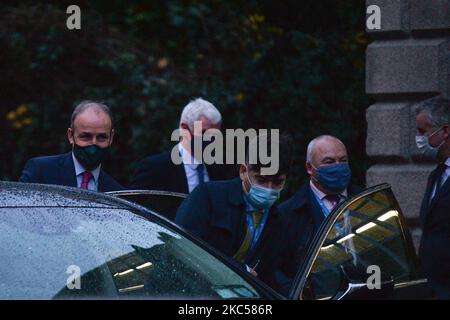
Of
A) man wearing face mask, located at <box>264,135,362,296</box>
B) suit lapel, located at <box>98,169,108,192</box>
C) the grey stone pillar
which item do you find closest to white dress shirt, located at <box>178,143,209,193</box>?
suit lapel, located at <box>98,169,108,192</box>

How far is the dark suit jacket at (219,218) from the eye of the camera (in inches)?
227

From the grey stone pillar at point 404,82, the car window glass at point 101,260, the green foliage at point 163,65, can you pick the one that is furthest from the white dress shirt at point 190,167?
the green foliage at point 163,65

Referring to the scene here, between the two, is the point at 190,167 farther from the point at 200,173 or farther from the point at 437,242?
the point at 437,242

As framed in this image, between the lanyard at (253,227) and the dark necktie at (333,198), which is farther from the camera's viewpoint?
the dark necktie at (333,198)

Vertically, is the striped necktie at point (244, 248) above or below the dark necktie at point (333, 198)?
below

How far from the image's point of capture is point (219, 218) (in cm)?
578

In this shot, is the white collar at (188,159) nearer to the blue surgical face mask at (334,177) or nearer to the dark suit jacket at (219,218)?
the blue surgical face mask at (334,177)

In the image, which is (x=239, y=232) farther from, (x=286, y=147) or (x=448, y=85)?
(x=448, y=85)

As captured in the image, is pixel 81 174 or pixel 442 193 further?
pixel 81 174

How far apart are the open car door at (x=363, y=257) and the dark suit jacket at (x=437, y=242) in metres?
0.93

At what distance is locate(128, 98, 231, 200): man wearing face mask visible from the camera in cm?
752

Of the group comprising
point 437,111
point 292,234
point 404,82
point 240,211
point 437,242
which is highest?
point 404,82

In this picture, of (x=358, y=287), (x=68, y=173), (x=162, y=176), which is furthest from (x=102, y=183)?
(x=358, y=287)

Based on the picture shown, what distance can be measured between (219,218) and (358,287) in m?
1.31
